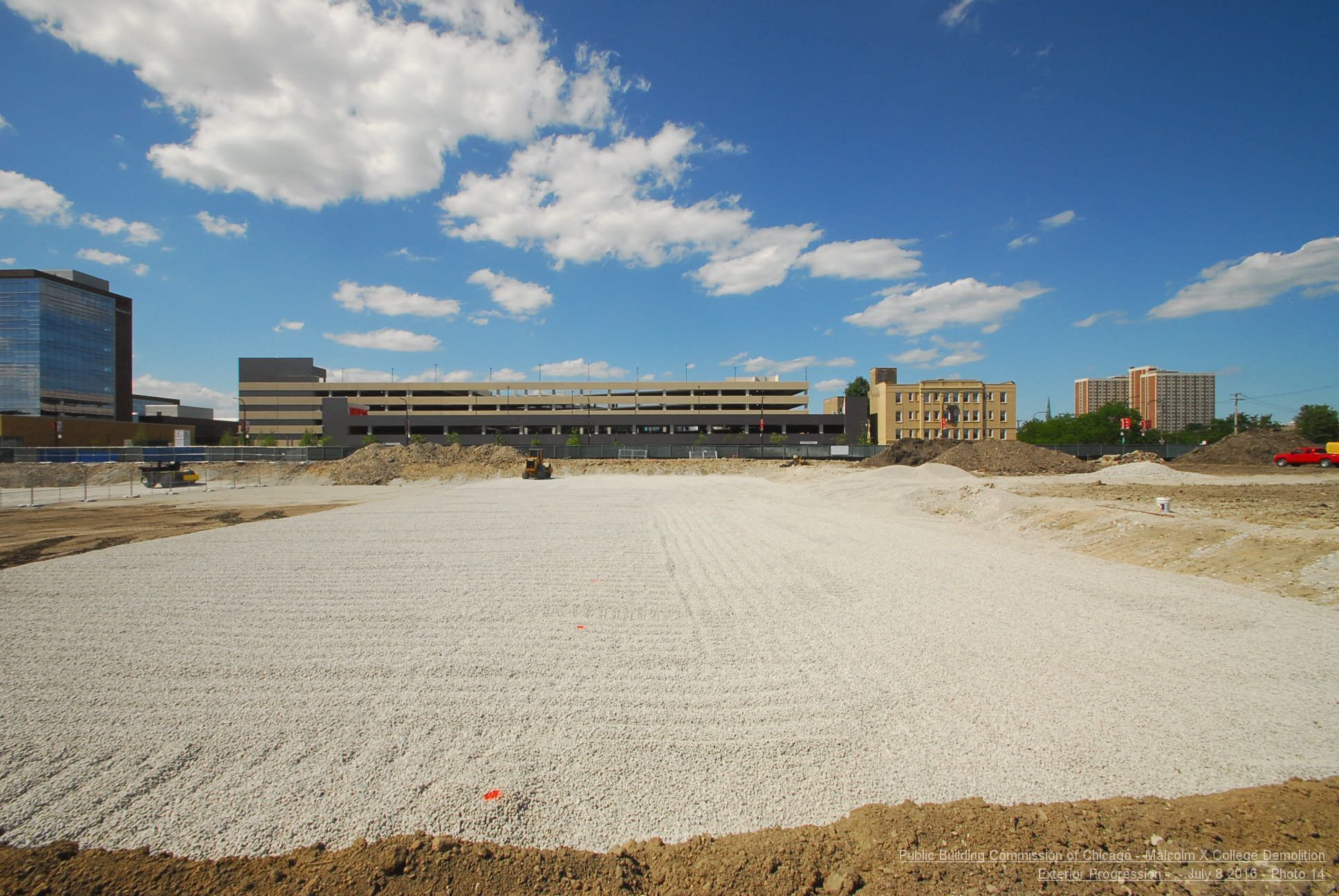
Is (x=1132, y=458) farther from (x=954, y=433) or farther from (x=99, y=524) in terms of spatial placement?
(x=99, y=524)

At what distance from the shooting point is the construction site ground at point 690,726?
135 inches

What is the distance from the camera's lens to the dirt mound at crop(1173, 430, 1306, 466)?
1756 inches

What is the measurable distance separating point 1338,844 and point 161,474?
185ft

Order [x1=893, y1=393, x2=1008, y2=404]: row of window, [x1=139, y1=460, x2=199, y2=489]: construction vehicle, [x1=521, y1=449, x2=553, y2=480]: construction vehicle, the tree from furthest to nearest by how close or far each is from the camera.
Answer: [x1=893, y1=393, x2=1008, y2=404]: row of window → the tree → [x1=521, y1=449, x2=553, y2=480]: construction vehicle → [x1=139, y1=460, x2=199, y2=489]: construction vehicle

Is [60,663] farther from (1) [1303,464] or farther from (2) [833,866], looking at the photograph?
(1) [1303,464]

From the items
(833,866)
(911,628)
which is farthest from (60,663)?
(911,628)

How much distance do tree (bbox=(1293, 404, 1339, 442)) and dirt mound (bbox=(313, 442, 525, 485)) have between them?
8553cm

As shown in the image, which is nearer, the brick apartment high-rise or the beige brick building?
the beige brick building

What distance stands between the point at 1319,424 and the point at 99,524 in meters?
104

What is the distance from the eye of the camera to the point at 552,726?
5.02m

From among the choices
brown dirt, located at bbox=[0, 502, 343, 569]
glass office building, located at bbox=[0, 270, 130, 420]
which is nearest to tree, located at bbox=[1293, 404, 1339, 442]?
brown dirt, located at bbox=[0, 502, 343, 569]

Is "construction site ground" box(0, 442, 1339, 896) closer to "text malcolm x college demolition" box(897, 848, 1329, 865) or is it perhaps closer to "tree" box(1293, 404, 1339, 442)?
"text malcolm x college demolition" box(897, 848, 1329, 865)

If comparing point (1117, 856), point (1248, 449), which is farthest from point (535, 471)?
point (1248, 449)

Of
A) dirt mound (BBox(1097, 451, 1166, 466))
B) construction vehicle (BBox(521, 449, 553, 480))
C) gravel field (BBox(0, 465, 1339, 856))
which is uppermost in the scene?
dirt mound (BBox(1097, 451, 1166, 466))
